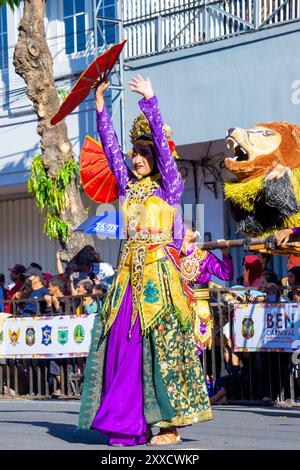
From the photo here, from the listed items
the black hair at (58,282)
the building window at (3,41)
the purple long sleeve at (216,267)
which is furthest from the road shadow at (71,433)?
the building window at (3,41)

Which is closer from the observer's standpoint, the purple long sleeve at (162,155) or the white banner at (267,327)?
the purple long sleeve at (162,155)

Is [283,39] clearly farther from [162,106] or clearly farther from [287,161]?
[287,161]

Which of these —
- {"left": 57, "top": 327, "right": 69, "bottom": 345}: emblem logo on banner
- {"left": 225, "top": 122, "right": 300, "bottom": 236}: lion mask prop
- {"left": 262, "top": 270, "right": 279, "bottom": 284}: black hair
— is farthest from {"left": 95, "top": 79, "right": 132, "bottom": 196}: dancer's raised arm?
{"left": 57, "top": 327, "right": 69, "bottom": 345}: emblem logo on banner

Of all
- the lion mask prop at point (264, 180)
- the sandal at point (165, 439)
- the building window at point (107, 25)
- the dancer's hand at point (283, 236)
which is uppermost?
the building window at point (107, 25)

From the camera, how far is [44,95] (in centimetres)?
1675

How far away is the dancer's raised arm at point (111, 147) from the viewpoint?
808cm

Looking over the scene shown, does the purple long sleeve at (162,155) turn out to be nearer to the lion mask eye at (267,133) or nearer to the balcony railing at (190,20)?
the lion mask eye at (267,133)

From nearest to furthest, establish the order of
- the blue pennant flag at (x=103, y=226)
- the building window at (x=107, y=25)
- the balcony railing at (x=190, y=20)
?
the blue pennant flag at (x=103, y=226), the balcony railing at (x=190, y=20), the building window at (x=107, y=25)

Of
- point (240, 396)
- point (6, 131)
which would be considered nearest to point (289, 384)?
point (240, 396)

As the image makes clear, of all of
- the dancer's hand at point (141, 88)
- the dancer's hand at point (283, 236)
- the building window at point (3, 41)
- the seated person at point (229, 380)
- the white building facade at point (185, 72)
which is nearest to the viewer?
the dancer's hand at point (141, 88)

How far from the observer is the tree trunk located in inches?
654

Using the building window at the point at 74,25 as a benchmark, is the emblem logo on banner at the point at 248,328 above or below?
below

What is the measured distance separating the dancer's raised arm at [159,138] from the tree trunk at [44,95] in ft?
28.6

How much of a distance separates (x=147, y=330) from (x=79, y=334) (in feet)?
18.4
